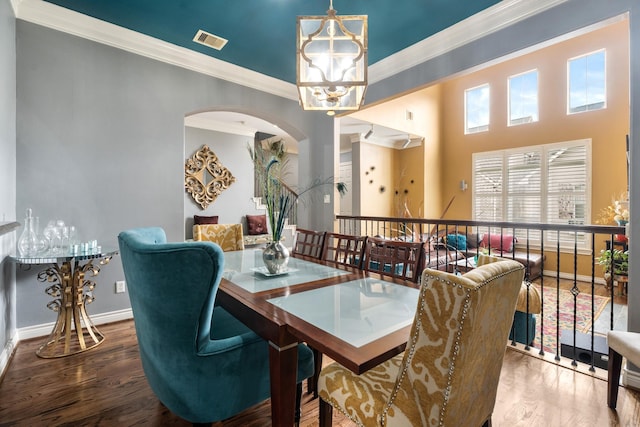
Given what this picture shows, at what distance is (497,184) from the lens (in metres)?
6.78

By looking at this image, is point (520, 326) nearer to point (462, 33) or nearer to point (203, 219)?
point (462, 33)

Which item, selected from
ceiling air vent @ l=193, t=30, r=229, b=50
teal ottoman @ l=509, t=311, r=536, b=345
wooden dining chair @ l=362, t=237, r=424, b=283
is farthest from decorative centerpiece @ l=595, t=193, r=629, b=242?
ceiling air vent @ l=193, t=30, r=229, b=50

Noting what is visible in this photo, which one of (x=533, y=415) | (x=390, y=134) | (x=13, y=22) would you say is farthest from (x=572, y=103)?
(x=13, y=22)

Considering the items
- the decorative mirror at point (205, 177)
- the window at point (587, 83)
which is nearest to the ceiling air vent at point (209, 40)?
the decorative mirror at point (205, 177)

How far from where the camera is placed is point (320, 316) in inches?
46.3

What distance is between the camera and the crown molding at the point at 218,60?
243 centimetres

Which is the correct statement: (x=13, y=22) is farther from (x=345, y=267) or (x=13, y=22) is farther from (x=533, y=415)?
(x=533, y=415)

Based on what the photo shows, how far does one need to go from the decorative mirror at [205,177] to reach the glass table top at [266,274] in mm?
3950

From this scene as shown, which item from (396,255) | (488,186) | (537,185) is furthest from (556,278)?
(396,255)

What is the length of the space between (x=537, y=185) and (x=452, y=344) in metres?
7.00

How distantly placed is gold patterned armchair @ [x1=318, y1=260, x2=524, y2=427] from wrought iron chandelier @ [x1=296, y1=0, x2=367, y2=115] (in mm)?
1277

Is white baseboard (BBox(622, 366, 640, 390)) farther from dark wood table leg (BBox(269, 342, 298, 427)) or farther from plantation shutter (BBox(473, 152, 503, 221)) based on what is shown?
plantation shutter (BBox(473, 152, 503, 221))

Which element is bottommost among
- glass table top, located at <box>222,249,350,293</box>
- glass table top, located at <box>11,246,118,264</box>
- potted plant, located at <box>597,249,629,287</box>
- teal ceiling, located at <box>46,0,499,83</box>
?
potted plant, located at <box>597,249,629,287</box>

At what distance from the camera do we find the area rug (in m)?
3.06
